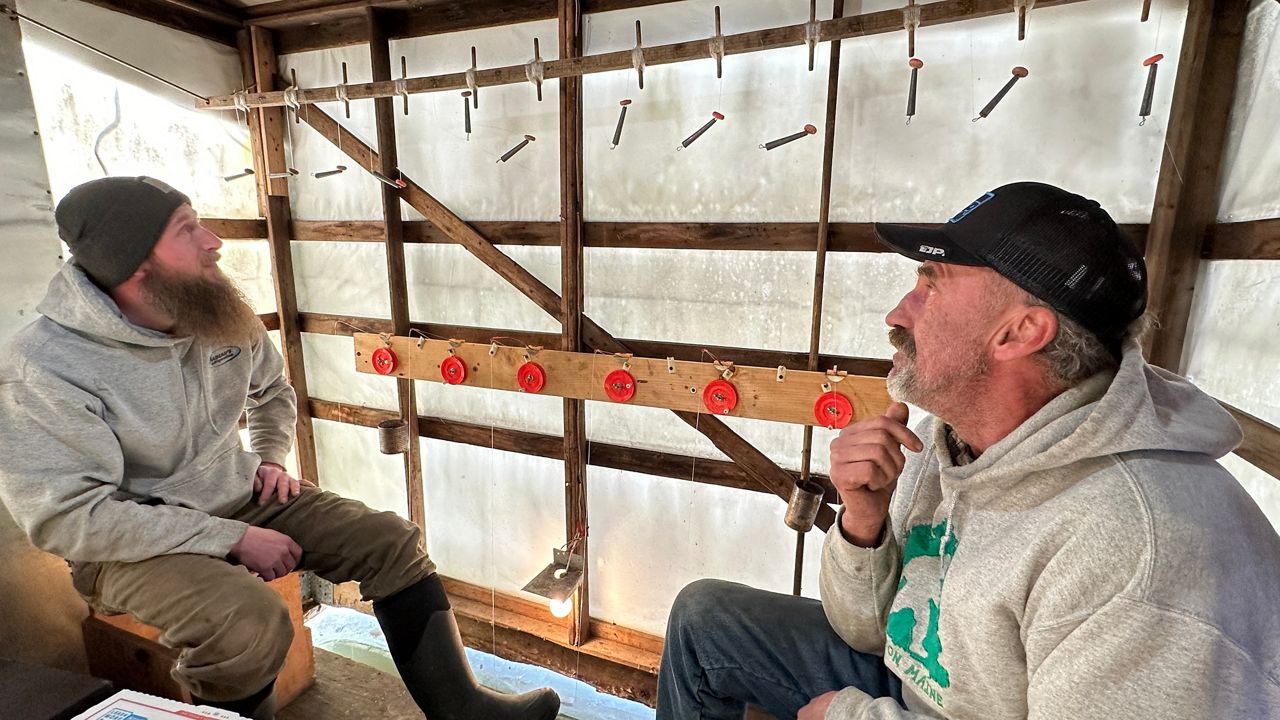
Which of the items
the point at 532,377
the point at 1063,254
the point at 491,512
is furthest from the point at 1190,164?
the point at 491,512

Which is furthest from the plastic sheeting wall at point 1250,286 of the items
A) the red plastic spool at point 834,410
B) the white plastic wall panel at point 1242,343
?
the red plastic spool at point 834,410

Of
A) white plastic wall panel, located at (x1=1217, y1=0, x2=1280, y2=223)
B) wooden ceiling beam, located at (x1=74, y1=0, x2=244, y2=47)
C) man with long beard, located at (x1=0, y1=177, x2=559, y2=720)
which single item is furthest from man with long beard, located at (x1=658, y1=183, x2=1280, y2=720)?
wooden ceiling beam, located at (x1=74, y1=0, x2=244, y2=47)

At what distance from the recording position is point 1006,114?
→ 7.49 feet

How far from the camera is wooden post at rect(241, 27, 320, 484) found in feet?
10.9

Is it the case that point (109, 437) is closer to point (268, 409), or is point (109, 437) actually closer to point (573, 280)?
point (268, 409)

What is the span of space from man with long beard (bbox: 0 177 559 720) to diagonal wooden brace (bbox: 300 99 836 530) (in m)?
1.31

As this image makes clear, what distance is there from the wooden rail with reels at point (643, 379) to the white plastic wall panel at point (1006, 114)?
0.75 metres

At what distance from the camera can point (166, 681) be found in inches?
75.1

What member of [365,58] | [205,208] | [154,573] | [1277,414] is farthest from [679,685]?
[205,208]

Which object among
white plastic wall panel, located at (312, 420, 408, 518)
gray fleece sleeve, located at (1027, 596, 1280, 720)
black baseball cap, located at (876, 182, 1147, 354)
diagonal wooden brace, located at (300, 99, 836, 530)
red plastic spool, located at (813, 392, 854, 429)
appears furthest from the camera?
white plastic wall panel, located at (312, 420, 408, 518)

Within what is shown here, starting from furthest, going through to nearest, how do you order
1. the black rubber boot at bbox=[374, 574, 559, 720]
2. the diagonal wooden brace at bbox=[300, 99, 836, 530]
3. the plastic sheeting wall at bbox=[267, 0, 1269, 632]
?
the diagonal wooden brace at bbox=[300, 99, 836, 530] → the plastic sheeting wall at bbox=[267, 0, 1269, 632] → the black rubber boot at bbox=[374, 574, 559, 720]

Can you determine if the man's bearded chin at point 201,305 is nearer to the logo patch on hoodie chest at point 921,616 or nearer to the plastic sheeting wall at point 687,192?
the plastic sheeting wall at point 687,192

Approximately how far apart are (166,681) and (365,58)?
289cm

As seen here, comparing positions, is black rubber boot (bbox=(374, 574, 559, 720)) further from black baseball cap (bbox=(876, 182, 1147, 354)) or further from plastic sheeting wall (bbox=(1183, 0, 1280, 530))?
plastic sheeting wall (bbox=(1183, 0, 1280, 530))
